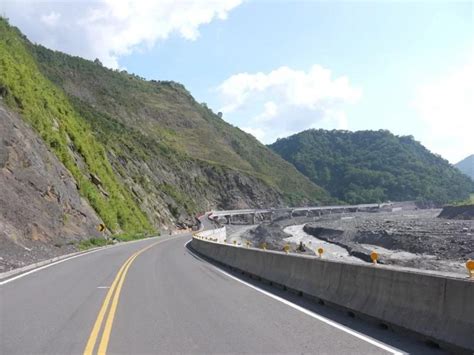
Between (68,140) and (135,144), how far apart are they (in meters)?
46.2

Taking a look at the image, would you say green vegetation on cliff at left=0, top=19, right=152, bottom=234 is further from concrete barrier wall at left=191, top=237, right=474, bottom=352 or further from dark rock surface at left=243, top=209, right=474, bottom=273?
concrete barrier wall at left=191, top=237, right=474, bottom=352

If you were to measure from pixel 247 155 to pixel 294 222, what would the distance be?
52778 mm

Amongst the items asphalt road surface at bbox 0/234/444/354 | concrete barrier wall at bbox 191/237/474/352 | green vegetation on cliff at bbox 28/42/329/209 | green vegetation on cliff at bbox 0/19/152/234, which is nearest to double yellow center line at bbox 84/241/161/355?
asphalt road surface at bbox 0/234/444/354

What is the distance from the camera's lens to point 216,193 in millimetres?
122438

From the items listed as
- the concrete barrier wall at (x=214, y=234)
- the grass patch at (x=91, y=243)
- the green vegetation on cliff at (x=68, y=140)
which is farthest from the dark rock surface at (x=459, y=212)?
the grass patch at (x=91, y=243)

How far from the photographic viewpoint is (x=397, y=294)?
29.9 ft

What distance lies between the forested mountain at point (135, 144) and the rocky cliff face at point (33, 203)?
8.16ft

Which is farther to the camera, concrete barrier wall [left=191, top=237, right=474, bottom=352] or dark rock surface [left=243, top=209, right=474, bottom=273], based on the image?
dark rock surface [left=243, top=209, right=474, bottom=273]

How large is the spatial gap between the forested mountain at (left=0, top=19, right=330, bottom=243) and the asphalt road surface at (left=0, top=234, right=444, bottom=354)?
2593 cm

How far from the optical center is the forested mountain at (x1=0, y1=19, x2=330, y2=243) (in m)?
49.8

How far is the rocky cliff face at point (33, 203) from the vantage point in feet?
90.6

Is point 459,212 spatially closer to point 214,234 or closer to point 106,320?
point 214,234

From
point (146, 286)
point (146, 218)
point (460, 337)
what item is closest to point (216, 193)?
point (146, 218)

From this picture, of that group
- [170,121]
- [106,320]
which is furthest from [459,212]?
[106,320]
